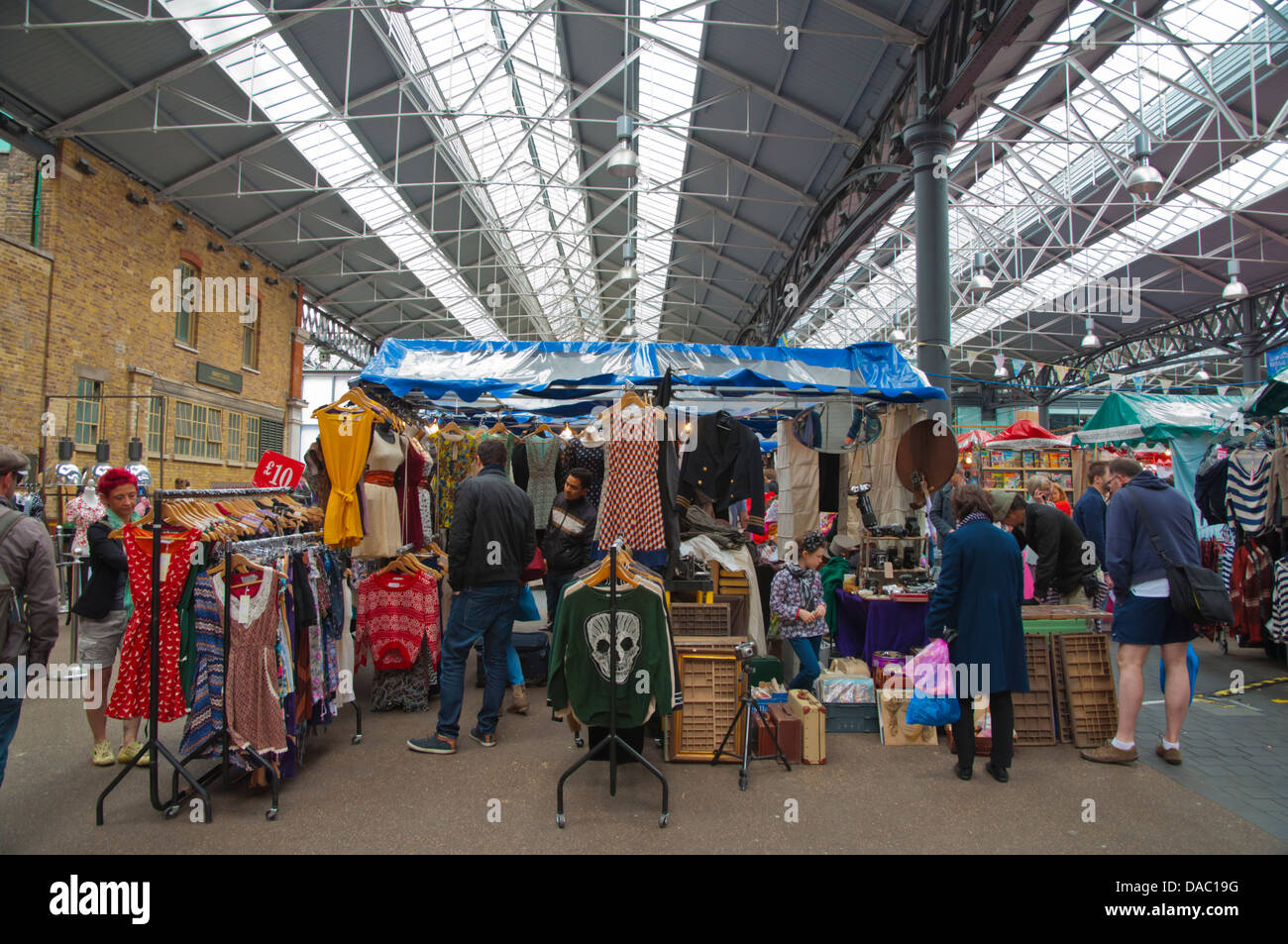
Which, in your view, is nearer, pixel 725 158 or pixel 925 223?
pixel 925 223

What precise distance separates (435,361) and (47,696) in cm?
398

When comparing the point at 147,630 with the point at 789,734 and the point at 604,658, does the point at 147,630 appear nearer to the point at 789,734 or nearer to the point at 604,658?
the point at 604,658

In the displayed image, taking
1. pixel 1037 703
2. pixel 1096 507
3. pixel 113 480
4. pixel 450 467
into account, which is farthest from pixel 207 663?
pixel 1096 507

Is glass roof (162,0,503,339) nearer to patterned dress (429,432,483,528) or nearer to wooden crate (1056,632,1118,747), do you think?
patterned dress (429,432,483,528)

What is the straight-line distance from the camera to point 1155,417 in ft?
31.0

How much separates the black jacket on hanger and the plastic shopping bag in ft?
5.43

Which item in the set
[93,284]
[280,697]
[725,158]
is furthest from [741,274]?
[280,697]

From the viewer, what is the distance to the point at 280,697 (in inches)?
148

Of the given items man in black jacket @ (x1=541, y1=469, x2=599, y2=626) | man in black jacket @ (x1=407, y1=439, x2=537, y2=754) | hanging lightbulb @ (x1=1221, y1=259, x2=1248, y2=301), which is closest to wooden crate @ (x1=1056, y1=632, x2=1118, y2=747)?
man in black jacket @ (x1=541, y1=469, x2=599, y2=626)

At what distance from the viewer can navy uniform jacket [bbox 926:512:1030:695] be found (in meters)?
4.08

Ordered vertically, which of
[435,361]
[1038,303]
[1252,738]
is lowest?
[1252,738]

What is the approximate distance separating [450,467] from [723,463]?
267cm

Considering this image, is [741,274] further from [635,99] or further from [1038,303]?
[1038,303]

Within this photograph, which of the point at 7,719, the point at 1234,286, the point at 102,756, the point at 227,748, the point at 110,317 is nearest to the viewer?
the point at 7,719
